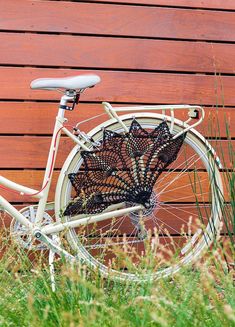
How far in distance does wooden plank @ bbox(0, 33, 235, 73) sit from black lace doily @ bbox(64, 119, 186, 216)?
→ 0.59 metres

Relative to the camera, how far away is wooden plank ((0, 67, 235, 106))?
352 cm

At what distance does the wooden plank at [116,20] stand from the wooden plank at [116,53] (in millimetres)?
46

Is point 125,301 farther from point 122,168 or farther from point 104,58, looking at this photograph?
point 104,58

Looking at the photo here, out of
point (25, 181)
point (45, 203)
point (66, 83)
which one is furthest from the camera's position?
point (25, 181)

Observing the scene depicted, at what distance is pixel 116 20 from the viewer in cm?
363

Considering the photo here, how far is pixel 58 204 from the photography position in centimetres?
324

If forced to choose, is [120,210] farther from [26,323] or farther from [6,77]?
[26,323]

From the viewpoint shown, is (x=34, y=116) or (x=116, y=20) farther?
(x=116, y=20)

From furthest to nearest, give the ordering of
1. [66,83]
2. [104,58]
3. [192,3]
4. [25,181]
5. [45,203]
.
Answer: [192,3] < [104,58] < [25,181] < [45,203] < [66,83]

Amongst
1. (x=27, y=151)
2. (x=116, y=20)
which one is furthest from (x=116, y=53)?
(x=27, y=151)

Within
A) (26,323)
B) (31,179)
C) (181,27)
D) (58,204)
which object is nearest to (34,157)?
(31,179)

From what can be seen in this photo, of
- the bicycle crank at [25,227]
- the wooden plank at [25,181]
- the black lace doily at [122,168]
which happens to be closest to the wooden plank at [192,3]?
the black lace doily at [122,168]

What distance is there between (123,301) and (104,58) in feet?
6.04

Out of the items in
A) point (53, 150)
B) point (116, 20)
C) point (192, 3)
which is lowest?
point (53, 150)
